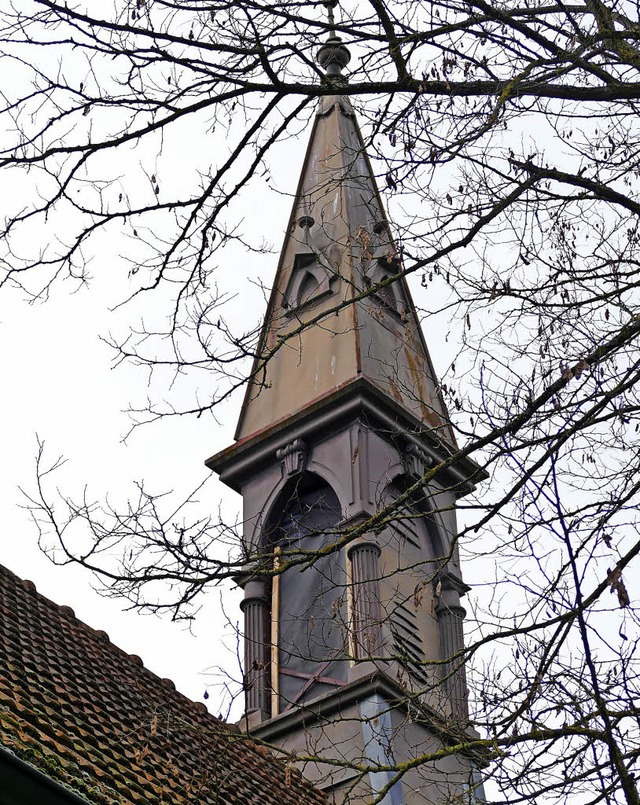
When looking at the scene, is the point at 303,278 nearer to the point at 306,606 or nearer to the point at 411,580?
the point at 411,580

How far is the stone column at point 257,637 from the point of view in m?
14.7

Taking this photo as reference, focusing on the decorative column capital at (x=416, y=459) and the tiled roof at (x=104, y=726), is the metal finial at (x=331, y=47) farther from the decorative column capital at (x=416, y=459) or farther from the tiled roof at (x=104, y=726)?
the decorative column capital at (x=416, y=459)

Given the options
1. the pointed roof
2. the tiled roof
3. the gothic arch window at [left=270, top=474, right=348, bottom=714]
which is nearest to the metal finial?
the tiled roof

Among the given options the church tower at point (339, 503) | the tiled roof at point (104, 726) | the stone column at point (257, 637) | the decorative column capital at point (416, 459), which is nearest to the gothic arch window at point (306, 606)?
the church tower at point (339, 503)

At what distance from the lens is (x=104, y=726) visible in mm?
9633

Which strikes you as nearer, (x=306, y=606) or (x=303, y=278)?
(x=306, y=606)

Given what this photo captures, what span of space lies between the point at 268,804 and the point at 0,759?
3.99 metres

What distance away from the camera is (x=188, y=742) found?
428 inches

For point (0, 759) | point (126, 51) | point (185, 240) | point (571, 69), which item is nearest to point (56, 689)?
point (0, 759)

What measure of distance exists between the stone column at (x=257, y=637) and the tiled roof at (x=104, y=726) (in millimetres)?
1790

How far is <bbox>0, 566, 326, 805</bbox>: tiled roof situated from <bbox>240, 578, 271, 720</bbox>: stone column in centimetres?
179

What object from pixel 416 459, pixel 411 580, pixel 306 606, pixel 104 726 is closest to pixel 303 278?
pixel 416 459

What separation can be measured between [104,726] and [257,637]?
583 centimetres

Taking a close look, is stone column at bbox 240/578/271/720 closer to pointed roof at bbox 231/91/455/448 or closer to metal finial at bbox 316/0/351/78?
pointed roof at bbox 231/91/455/448
